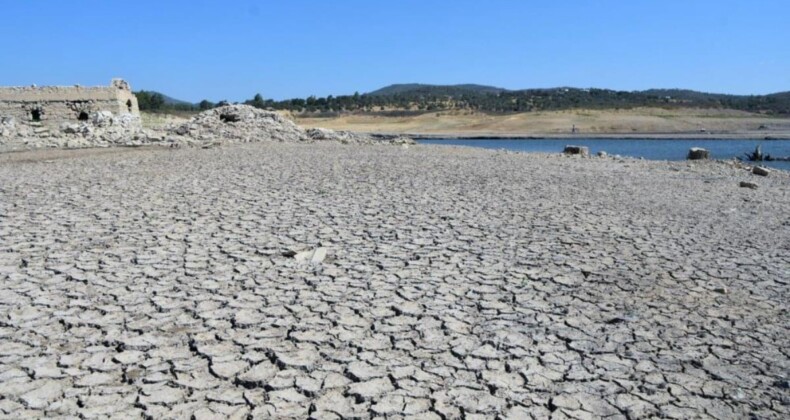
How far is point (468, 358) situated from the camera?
3.66 metres

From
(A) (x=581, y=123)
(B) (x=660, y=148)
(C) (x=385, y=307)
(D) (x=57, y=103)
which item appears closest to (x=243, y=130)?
(D) (x=57, y=103)

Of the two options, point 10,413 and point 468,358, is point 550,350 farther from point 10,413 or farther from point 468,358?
point 10,413

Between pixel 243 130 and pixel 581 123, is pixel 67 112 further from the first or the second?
pixel 581 123

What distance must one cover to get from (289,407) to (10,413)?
4.51ft

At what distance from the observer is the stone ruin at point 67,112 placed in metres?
19.5

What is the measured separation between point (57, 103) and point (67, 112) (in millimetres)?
455

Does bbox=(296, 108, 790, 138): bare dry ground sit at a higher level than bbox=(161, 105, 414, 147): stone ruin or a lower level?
lower

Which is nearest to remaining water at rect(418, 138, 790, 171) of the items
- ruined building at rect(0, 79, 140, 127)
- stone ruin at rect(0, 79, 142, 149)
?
stone ruin at rect(0, 79, 142, 149)

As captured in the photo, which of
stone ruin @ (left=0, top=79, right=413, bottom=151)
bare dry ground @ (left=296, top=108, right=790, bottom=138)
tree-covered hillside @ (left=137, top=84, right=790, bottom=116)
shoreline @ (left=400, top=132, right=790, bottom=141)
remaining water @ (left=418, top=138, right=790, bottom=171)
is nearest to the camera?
stone ruin @ (left=0, top=79, right=413, bottom=151)

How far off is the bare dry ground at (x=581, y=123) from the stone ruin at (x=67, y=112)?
43549 mm

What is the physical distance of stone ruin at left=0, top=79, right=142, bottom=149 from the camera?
63.8 feet

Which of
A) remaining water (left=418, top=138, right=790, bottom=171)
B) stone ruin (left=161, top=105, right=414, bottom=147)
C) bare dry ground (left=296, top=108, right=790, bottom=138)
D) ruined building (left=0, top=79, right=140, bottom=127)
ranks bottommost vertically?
remaining water (left=418, top=138, right=790, bottom=171)

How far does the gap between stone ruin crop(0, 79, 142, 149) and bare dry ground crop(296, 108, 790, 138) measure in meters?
43.5

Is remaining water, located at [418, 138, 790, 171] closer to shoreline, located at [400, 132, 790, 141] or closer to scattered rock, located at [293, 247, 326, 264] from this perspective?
shoreline, located at [400, 132, 790, 141]
